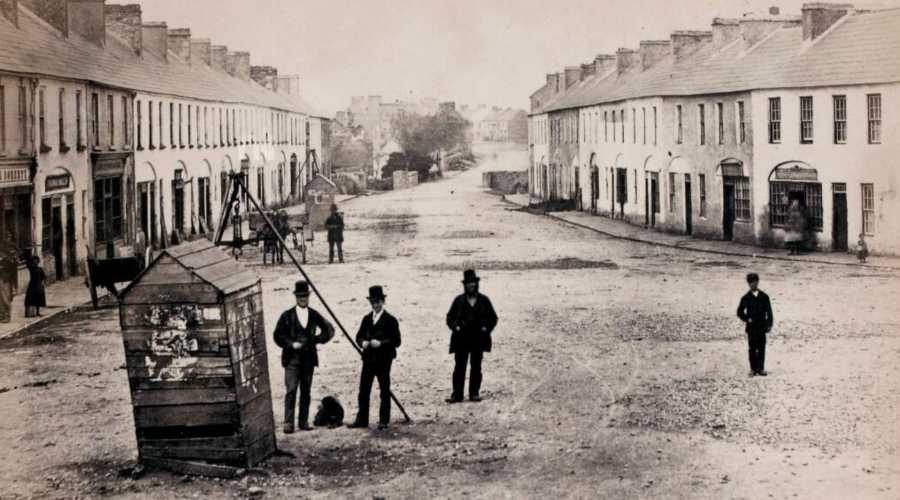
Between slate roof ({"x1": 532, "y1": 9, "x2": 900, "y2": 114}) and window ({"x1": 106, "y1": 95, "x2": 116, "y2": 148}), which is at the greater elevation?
slate roof ({"x1": 532, "y1": 9, "x2": 900, "y2": 114})

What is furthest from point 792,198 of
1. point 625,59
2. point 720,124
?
point 625,59

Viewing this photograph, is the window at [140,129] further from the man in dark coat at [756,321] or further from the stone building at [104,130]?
the man in dark coat at [756,321]

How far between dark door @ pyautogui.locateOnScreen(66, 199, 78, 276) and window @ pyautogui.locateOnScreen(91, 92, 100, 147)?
9.41ft

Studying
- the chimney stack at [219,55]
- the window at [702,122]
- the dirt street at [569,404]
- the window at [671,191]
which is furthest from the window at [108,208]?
the chimney stack at [219,55]

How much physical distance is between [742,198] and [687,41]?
1088cm

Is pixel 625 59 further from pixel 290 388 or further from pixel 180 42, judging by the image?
pixel 290 388

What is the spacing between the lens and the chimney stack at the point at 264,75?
70250 millimetres

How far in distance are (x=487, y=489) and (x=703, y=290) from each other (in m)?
15.2

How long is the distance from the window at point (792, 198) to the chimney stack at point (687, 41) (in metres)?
11.4

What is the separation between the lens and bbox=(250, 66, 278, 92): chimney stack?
230 ft

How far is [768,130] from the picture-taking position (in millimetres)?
34344

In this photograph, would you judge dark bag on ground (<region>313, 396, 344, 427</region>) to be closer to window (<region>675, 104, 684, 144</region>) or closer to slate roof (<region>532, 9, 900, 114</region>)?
slate roof (<region>532, 9, 900, 114</region>)

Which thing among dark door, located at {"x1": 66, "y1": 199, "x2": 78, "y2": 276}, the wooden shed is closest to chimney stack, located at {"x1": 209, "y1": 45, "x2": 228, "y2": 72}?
dark door, located at {"x1": 66, "y1": 199, "x2": 78, "y2": 276}

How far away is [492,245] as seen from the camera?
35.9 meters
